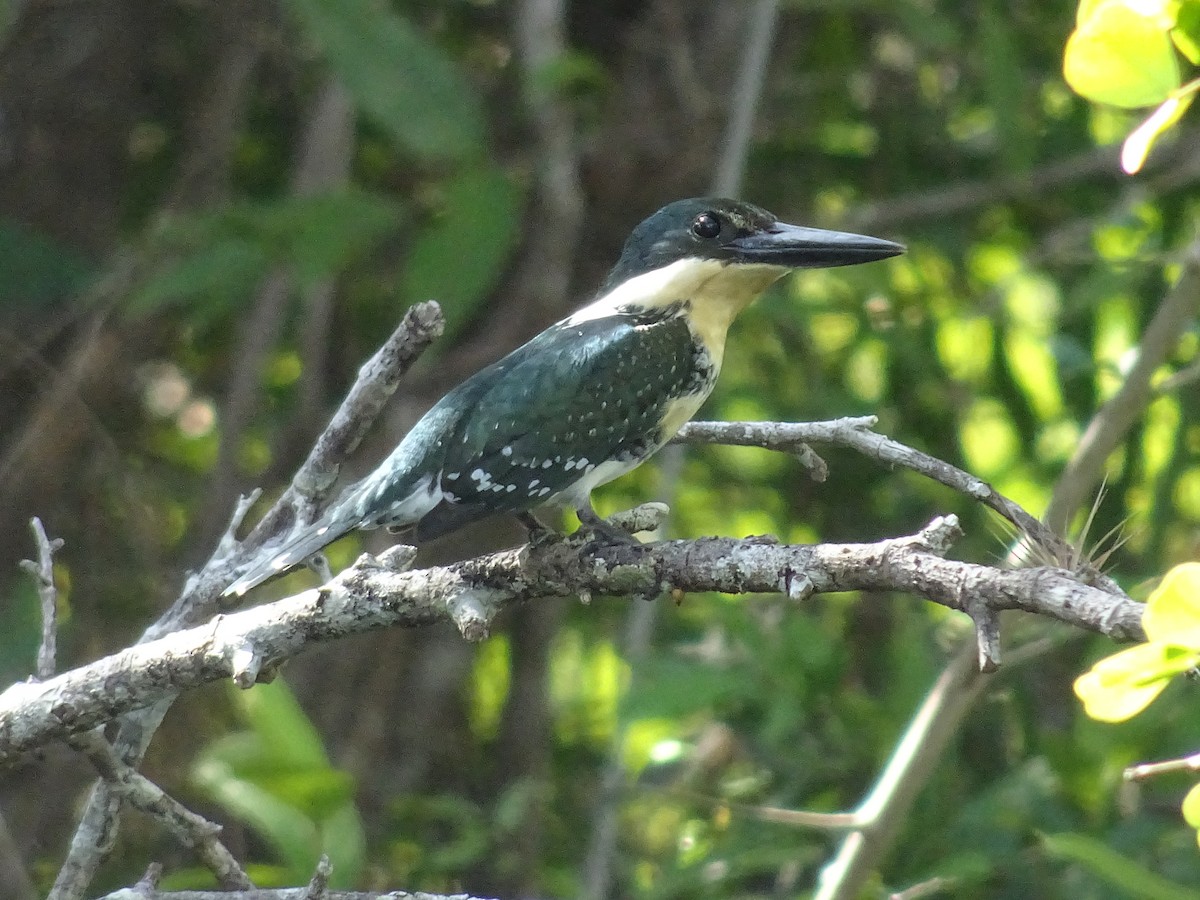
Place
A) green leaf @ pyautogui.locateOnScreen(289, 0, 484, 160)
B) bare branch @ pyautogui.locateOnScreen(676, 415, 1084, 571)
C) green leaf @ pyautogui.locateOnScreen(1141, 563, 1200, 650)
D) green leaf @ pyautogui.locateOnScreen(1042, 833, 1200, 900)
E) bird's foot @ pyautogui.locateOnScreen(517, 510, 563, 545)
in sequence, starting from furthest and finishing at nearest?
green leaf @ pyautogui.locateOnScreen(289, 0, 484, 160) < green leaf @ pyautogui.locateOnScreen(1042, 833, 1200, 900) < bird's foot @ pyautogui.locateOnScreen(517, 510, 563, 545) < bare branch @ pyautogui.locateOnScreen(676, 415, 1084, 571) < green leaf @ pyautogui.locateOnScreen(1141, 563, 1200, 650)

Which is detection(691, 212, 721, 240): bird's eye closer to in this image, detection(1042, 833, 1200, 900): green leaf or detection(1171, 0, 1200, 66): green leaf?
detection(1042, 833, 1200, 900): green leaf

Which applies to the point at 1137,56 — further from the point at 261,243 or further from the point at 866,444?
the point at 261,243

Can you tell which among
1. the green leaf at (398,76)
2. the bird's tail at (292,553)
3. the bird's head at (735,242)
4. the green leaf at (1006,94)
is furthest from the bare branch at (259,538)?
the green leaf at (1006,94)

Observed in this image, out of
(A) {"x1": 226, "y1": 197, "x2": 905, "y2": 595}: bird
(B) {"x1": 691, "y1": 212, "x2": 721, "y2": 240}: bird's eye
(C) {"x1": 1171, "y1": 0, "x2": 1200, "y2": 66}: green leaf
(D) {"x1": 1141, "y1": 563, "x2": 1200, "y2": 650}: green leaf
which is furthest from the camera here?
(B) {"x1": 691, "y1": 212, "x2": 721, "y2": 240}: bird's eye

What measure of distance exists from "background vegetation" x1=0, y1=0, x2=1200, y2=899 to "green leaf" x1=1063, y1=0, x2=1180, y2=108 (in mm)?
1865

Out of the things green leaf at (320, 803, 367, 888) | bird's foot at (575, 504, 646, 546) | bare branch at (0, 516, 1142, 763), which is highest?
bird's foot at (575, 504, 646, 546)

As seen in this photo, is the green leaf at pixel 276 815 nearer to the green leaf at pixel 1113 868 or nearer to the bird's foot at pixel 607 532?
the bird's foot at pixel 607 532

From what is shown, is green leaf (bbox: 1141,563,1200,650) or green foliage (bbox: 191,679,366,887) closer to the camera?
green leaf (bbox: 1141,563,1200,650)

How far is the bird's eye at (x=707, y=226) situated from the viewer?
2.66 meters

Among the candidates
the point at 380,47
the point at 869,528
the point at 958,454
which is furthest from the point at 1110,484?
the point at 380,47

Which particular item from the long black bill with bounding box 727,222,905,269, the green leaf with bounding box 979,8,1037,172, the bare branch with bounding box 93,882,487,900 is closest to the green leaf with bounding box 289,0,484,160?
the long black bill with bounding box 727,222,905,269

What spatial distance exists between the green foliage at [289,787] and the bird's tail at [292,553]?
0.34 m

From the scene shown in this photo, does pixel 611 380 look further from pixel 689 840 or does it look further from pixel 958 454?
pixel 958 454

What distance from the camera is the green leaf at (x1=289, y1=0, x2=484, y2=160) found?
2.94 m
